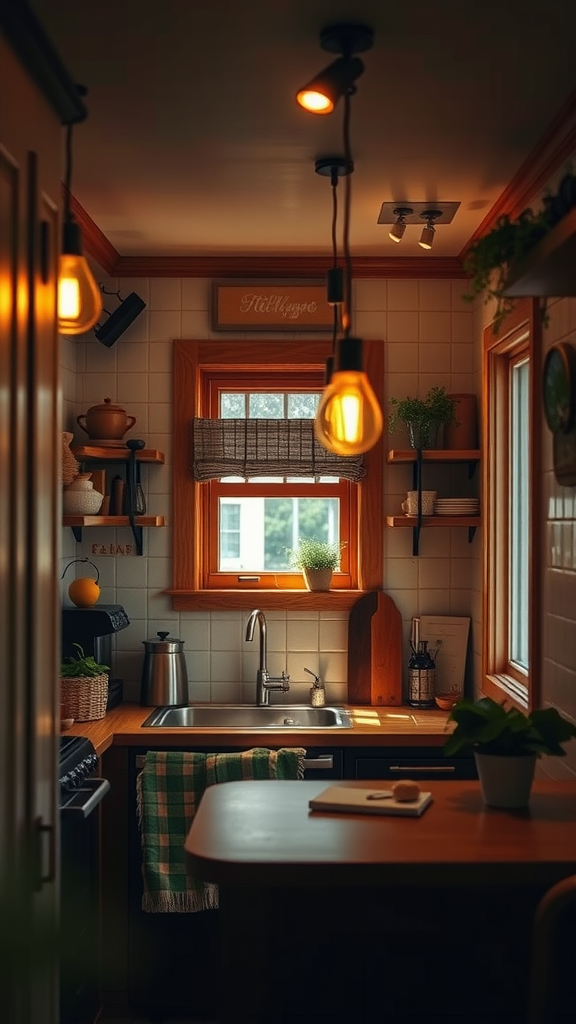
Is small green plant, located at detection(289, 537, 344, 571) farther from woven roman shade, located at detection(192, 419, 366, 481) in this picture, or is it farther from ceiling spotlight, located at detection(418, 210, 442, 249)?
ceiling spotlight, located at detection(418, 210, 442, 249)

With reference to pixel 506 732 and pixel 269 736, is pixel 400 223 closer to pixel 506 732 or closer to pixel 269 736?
pixel 269 736

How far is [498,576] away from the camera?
403cm

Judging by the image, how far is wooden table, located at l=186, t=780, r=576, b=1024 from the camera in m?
2.07

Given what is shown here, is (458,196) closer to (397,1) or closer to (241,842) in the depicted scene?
(397,1)

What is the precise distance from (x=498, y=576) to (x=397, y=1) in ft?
7.65

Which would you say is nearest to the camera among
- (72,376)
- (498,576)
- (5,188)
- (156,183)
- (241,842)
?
(5,188)

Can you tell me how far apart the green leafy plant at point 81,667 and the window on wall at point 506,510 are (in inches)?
59.1

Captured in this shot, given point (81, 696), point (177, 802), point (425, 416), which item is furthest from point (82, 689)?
point (425, 416)

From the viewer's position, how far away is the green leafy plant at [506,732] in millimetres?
2412

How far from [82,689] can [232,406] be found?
145 centimetres

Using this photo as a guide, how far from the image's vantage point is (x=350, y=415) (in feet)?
6.80

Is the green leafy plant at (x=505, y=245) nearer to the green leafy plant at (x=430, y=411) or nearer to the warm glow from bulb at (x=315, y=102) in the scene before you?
the warm glow from bulb at (x=315, y=102)

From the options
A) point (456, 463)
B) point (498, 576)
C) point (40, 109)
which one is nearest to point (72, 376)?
point (456, 463)

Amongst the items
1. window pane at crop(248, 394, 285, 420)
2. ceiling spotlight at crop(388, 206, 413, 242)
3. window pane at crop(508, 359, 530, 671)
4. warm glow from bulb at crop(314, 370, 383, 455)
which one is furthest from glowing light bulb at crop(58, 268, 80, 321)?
window pane at crop(248, 394, 285, 420)
